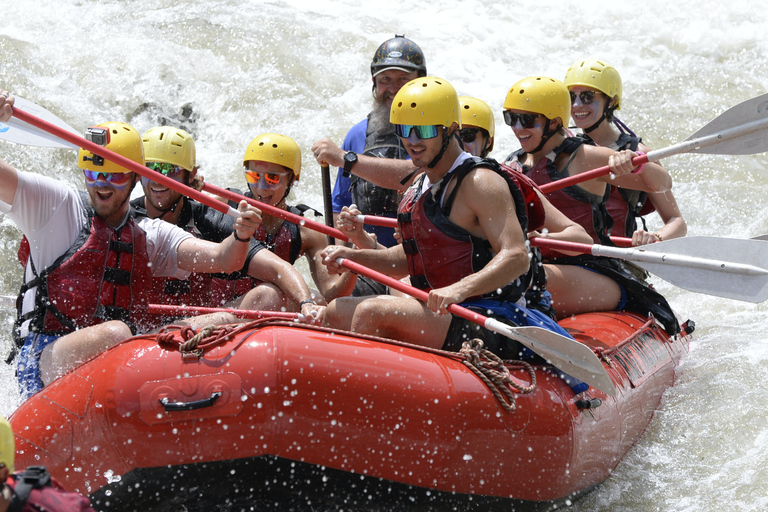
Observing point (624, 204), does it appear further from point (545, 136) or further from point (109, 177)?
point (109, 177)

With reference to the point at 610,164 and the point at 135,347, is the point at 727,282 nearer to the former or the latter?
the point at 610,164

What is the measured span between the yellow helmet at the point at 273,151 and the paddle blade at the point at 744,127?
222 cm

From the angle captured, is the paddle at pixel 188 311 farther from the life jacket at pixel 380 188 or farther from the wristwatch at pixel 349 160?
the life jacket at pixel 380 188

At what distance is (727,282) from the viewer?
13.7ft

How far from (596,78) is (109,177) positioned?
318 cm

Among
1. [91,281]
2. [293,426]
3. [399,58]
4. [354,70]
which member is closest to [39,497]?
[293,426]

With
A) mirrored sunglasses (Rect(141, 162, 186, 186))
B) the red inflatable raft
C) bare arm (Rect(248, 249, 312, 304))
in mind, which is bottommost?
the red inflatable raft

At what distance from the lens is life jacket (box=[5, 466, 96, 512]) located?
2.07 meters

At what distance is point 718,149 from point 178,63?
661cm

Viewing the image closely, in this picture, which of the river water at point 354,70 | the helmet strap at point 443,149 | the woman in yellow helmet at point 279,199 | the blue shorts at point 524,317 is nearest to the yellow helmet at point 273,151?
the woman in yellow helmet at point 279,199

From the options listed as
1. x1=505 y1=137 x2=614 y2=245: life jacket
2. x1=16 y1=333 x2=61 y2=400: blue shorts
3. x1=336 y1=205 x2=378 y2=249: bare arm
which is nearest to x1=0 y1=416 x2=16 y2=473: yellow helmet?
x1=16 y1=333 x2=61 y2=400: blue shorts

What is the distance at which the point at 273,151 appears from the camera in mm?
5059

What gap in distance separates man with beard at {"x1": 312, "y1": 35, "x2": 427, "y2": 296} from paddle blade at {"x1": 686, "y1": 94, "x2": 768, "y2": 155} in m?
1.65

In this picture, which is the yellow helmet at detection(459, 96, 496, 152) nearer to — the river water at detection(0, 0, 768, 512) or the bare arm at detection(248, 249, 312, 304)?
the bare arm at detection(248, 249, 312, 304)
